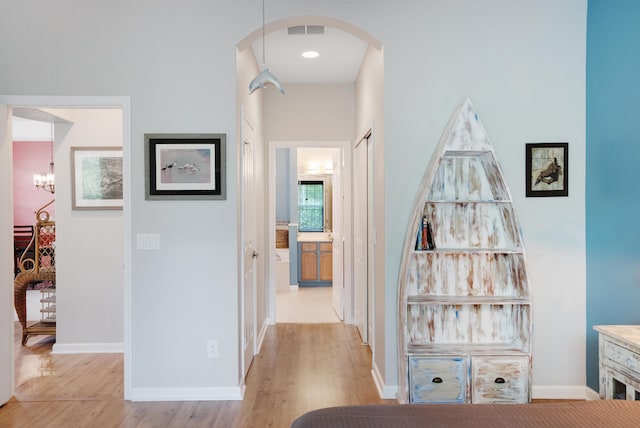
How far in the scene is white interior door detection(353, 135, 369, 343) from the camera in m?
4.48

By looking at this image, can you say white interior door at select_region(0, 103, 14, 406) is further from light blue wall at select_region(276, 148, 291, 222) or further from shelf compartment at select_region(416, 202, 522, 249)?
light blue wall at select_region(276, 148, 291, 222)

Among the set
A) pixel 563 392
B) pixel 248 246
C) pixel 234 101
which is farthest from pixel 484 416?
pixel 248 246

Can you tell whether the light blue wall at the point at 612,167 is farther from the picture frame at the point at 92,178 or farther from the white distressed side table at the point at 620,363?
the picture frame at the point at 92,178

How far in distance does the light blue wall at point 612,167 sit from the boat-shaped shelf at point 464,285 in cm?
56

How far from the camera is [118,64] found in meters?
3.17

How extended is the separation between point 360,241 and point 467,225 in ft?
5.77

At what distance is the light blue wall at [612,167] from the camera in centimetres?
274

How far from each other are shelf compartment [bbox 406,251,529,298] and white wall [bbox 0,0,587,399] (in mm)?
188

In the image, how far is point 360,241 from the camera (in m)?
4.79

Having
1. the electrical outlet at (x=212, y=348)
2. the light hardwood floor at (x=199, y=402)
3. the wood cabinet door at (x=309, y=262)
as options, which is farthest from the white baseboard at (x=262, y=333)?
the wood cabinet door at (x=309, y=262)

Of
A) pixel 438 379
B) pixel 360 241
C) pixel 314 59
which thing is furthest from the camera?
pixel 360 241

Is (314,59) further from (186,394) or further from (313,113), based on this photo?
(186,394)

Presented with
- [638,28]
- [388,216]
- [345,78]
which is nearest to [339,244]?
[345,78]

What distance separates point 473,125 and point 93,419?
308 centimetres
